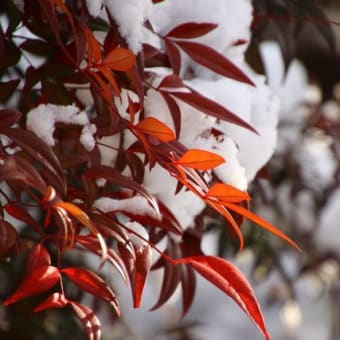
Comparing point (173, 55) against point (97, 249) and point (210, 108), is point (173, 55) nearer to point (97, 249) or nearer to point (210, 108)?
point (210, 108)

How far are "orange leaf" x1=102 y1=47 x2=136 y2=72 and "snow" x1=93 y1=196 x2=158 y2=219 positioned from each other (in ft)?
0.44

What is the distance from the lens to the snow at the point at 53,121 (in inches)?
26.5

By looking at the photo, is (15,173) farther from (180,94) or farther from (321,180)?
(321,180)

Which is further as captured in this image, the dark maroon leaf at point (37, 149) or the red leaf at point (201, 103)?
the red leaf at point (201, 103)

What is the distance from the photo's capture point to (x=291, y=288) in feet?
4.77

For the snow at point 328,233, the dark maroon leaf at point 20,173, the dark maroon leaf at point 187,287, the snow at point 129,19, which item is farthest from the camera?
the snow at point 328,233

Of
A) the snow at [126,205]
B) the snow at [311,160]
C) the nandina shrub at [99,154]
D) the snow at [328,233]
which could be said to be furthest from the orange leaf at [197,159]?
the snow at [328,233]

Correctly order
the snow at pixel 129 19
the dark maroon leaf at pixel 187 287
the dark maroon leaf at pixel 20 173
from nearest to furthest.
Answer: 1. the dark maroon leaf at pixel 20 173
2. the snow at pixel 129 19
3. the dark maroon leaf at pixel 187 287

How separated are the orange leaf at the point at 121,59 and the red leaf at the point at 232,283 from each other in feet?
0.51

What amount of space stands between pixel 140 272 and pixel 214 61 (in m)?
0.21

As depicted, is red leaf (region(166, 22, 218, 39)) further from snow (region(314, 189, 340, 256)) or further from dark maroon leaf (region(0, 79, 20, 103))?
snow (region(314, 189, 340, 256))

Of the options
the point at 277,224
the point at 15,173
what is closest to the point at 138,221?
the point at 15,173

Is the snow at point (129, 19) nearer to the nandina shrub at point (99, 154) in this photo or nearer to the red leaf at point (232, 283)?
the nandina shrub at point (99, 154)

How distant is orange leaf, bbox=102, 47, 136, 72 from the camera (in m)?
0.64
